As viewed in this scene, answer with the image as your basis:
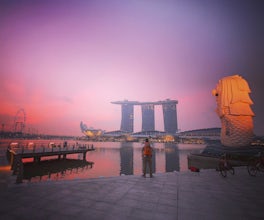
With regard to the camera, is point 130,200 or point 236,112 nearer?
point 130,200

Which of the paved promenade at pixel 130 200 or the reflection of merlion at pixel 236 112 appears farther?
the reflection of merlion at pixel 236 112

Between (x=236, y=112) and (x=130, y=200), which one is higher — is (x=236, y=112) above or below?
above

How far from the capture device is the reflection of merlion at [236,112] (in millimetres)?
35875

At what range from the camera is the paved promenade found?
562 cm

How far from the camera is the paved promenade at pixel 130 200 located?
5621 mm

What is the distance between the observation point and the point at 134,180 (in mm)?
10281

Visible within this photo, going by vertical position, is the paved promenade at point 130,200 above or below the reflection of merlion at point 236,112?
below

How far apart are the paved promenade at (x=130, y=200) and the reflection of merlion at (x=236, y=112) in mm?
30021

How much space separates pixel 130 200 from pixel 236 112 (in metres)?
35.4

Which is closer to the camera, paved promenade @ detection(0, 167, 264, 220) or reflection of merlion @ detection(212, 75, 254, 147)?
paved promenade @ detection(0, 167, 264, 220)

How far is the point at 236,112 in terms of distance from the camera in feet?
117

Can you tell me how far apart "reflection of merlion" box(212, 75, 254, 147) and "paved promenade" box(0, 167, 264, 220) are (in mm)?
30021

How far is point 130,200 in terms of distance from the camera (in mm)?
A: 6918

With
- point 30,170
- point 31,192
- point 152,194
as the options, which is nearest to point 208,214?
point 152,194
